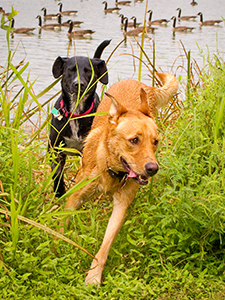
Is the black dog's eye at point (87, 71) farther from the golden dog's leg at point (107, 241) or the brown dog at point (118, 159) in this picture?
the golden dog's leg at point (107, 241)

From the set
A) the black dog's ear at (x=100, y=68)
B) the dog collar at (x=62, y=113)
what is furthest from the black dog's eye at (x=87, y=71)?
the dog collar at (x=62, y=113)

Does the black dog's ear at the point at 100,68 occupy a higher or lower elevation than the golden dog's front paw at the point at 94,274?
higher

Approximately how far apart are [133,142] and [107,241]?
837mm

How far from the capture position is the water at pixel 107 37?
35.9 ft

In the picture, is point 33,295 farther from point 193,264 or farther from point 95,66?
point 95,66

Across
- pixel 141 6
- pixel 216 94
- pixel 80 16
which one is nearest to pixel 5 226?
pixel 216 94

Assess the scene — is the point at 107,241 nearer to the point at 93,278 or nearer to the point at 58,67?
the point at 93,278

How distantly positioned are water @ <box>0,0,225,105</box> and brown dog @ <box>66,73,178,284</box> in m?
0.95

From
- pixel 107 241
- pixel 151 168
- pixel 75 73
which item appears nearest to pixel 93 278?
pixel 107 241

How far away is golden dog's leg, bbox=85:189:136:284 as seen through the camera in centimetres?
333

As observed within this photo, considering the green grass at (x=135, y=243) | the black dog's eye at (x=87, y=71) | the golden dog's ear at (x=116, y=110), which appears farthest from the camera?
the black dog's eye at (x=87, y=71)

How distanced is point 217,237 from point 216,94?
1.43 metres

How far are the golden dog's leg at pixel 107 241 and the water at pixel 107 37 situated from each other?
1.50 metres

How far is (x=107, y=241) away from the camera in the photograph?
351 cm
